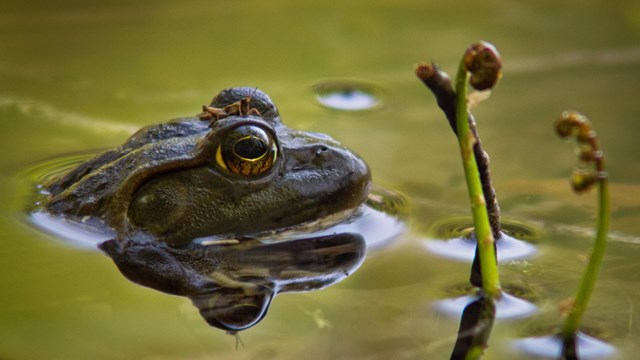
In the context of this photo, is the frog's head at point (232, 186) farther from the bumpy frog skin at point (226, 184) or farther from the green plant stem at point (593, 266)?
the green plant stem at point (593, 266)

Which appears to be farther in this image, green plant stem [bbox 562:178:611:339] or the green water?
the green water

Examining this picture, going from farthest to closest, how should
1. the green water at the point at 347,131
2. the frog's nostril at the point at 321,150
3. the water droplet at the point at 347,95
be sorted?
the water droplet at the point at 347,95 → the frog's nostril at the point at 321,150 → the green water at the point at 347,131

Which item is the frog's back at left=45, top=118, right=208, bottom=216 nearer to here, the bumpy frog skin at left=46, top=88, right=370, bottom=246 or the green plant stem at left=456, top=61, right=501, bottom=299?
the bumpy frog skin at left=46, top=88, right=370, bottom=246

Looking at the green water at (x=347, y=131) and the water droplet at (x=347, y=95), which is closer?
the green water at (x=347, y=131)

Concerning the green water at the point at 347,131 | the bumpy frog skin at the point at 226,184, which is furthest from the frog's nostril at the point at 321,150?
the green water at the point at 347,131

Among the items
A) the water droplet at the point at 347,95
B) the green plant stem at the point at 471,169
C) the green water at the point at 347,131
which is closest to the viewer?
the green plant stem at the point at 471,169

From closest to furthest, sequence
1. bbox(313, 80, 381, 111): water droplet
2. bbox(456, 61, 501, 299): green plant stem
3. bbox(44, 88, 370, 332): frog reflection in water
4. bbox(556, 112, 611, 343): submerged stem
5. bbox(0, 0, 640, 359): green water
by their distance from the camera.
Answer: bbox(556, 112, 611, 343): submerged stem, bbox(456, 61, 501, 299): green plant stem, bbox(0, 0, 640, 359): green water, bbox(44, 88, 370, 332): frog reflection in water, bbox(313, 80, 381, 111): water droplet

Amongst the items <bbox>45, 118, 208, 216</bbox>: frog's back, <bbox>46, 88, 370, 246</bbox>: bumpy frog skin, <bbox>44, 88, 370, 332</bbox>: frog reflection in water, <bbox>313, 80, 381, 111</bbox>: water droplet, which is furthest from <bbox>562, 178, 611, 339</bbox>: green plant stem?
<bbox>313, 80, 381, 111</bbox>: water droplet

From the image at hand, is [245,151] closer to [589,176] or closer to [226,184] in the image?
[226,184]
